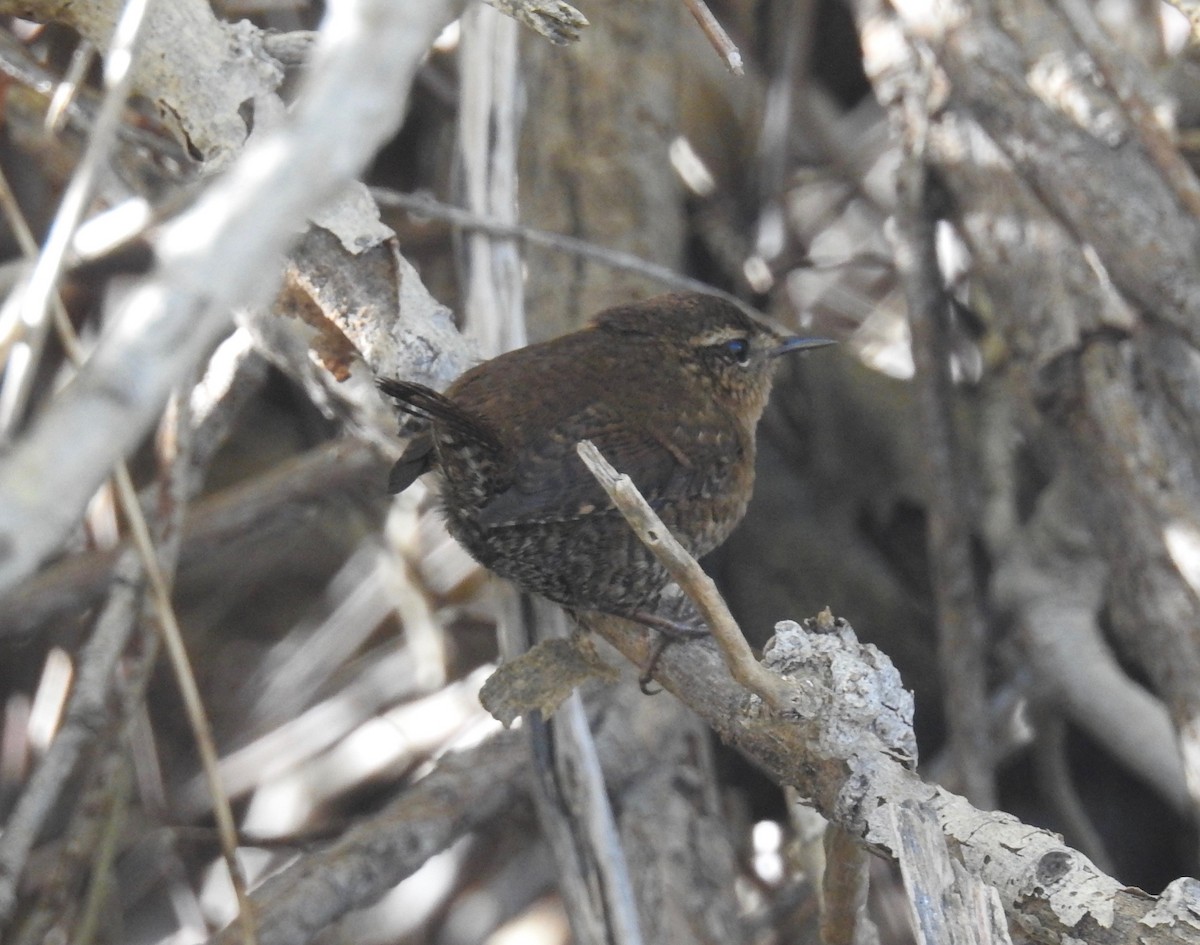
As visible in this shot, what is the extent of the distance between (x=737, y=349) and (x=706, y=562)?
74 cm

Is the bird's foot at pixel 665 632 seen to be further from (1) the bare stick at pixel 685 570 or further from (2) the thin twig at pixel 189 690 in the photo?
(2) the thin twig at pixel 189 690

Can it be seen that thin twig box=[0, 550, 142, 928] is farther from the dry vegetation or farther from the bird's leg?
the bird's leg

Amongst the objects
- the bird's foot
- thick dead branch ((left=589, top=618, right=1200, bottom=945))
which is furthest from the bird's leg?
thick dead branch ((left=589, top=618, right=1200, bottom=945))

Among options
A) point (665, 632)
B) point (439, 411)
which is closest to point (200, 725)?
point (439, 411)

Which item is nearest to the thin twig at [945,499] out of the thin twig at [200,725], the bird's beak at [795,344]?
the bird's beak at [795,344]

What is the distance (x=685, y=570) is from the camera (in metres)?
1.50

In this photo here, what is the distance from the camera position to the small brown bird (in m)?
2.17

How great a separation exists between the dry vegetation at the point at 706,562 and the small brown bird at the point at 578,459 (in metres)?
0.14

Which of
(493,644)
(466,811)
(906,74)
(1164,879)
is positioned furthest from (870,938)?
(906,74)

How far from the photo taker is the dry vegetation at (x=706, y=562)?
81.9 inches

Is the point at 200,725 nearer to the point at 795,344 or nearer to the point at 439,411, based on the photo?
the point at 439,411

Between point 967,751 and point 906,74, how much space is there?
161 cm

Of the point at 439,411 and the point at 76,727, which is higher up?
the point at 439,411

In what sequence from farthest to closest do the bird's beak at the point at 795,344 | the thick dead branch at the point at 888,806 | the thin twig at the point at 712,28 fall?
the bird's beak at the point at 795,344, the thin twig at the point at 712,28, the thick dead branch at the point at 888,806
